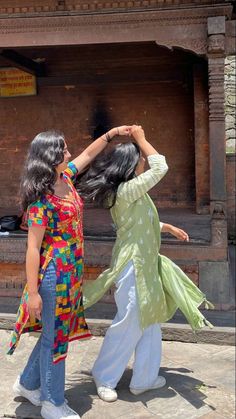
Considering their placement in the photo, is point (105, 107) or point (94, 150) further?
point (105, 107)

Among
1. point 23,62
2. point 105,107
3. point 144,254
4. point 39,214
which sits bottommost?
point 144,254

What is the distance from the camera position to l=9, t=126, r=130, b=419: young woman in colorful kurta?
317 cm

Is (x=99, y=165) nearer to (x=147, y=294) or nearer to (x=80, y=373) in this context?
(x=147, y=294)

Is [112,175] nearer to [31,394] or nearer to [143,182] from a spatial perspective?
[143,182]

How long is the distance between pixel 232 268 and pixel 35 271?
463 centimetres

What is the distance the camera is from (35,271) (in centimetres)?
316

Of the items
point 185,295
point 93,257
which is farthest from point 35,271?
point 93,257

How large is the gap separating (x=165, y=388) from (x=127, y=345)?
600 mm

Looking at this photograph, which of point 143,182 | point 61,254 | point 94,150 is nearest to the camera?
point 61,254

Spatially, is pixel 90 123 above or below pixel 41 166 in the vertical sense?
above

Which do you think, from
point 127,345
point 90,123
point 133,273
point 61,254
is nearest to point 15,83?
point 90,123

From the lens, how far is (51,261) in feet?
10.6

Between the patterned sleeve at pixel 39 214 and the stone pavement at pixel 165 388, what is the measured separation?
1.45 metres

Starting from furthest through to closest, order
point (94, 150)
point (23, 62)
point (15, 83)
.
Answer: point (15, 83) → point (23, 62) → point (94, 150)
